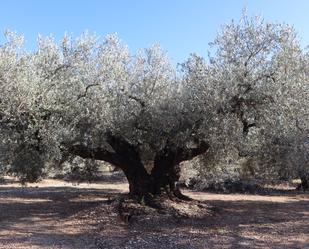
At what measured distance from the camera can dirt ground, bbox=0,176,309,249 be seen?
13023mm

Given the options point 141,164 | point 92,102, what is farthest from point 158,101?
point 141,164

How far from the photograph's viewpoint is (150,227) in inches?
603

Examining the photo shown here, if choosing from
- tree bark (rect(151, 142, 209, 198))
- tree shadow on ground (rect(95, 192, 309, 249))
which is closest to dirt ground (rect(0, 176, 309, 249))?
tree shadow on ground (rect(95, 192, 309, 249))

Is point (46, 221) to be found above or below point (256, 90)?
below

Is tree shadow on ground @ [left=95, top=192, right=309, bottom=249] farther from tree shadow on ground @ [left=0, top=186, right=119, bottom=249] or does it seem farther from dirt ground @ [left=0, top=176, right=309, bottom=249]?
tree shadow on ground @ [left=0, top=186, right=119, bottom=249]

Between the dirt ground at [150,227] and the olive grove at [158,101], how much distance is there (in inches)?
71.5

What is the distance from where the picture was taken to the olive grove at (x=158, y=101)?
562 inches

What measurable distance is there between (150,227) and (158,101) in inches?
152

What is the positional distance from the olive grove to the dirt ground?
5.96 ft

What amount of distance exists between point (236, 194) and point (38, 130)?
15.5 m

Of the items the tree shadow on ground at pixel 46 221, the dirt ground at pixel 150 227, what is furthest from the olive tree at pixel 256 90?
the tree shadow on ground at pixel 46 221

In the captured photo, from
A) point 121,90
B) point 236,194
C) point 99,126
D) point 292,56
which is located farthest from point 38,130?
point 236,194

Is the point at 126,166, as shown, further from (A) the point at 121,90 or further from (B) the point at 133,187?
(A) the point at 121,90

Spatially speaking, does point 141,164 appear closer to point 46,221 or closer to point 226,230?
point 46,221
